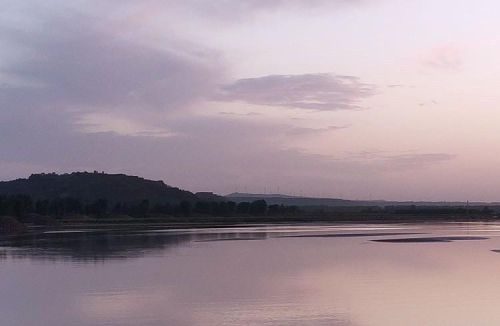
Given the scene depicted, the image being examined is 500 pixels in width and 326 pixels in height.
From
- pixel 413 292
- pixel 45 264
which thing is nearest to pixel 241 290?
pixel 413 292

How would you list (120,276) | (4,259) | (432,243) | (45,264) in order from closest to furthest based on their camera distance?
(120,276), (45,264), (4,259), (432,243)

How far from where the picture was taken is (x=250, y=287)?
72.1 ft

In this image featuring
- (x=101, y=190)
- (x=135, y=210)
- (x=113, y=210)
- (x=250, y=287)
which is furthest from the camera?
(x=101, y=190)

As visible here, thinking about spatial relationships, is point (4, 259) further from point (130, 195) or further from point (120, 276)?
point (130, 195)

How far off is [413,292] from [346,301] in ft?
8.99

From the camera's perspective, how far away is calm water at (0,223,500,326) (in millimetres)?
17172

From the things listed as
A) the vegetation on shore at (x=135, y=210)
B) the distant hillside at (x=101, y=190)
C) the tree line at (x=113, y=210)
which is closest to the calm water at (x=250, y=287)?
the vegetation on shore at (x=135, y=210)

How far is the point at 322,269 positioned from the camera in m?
27.2

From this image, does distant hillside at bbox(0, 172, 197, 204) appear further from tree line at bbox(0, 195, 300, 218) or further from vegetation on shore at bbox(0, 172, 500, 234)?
tree line at bbox(0, 195, 300, 218)

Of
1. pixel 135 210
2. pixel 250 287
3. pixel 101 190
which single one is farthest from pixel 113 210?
pixel 250 287

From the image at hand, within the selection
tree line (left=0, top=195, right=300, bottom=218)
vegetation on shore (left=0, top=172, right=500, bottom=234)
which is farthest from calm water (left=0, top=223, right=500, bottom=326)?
tree line (left=0, top=195, right=300, bottom=218)

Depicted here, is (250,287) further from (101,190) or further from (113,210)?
(101,190)

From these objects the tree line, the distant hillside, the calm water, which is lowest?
the calm water

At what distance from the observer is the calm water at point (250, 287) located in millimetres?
17172
